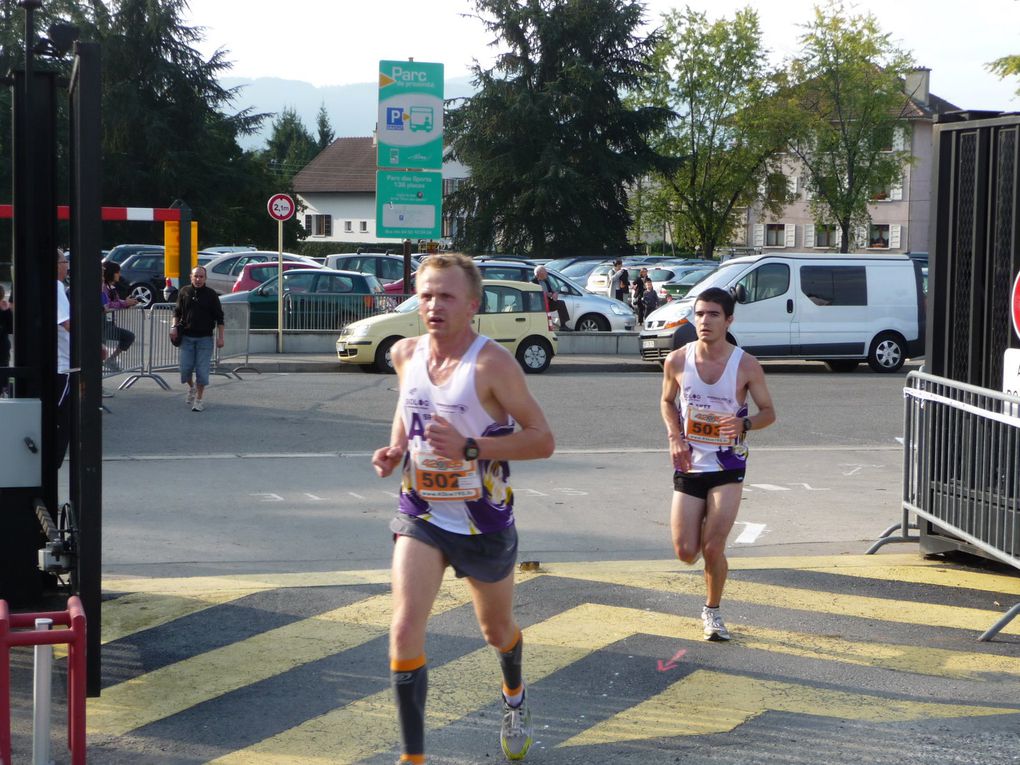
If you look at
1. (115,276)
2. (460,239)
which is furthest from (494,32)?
(115,276)

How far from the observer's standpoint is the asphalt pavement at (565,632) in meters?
4.88

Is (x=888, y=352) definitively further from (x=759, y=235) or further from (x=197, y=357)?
(x=759, y=235)

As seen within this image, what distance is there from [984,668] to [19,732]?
407cm

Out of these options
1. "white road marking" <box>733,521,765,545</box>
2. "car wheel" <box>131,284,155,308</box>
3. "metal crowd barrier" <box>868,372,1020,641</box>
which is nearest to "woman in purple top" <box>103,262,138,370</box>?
"white road marking" <box>733,521,765,545</box>

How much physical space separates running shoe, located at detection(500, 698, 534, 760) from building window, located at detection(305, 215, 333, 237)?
91518 millimetres

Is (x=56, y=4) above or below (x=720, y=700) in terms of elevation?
above

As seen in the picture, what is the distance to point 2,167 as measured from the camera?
3669cm

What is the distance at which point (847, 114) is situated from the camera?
5288 centimetres

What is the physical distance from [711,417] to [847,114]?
4956cm

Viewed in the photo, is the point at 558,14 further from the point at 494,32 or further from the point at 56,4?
the point at 56,4

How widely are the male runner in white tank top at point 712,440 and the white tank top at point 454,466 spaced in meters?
1.95

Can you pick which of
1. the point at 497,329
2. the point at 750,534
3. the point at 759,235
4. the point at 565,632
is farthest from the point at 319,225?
the point at 565,632

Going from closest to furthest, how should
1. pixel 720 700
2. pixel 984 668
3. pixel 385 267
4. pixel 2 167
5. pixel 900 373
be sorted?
pixel 720 700
pixel 984 668
pixel 900 373
pixel 385 267
pixel 2 167

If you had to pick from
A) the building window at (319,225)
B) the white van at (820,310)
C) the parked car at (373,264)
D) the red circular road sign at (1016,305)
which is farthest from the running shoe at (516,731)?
the building window at (319,225)
